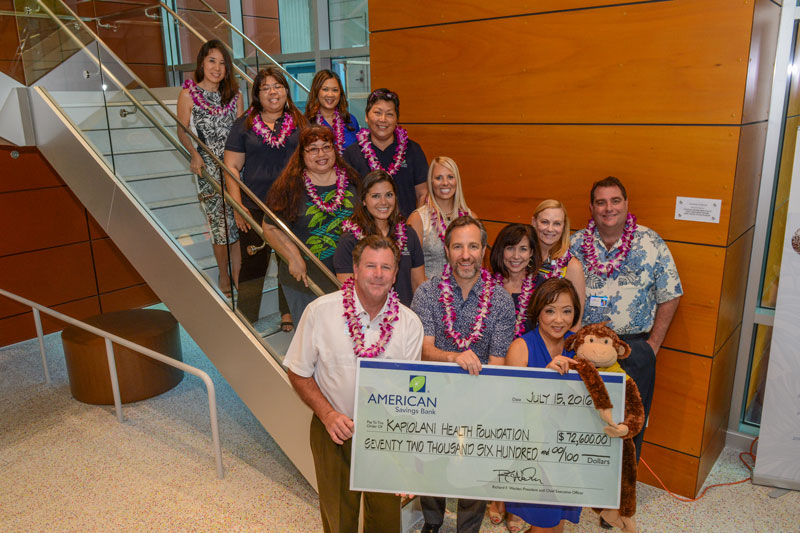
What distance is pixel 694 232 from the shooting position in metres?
3.48

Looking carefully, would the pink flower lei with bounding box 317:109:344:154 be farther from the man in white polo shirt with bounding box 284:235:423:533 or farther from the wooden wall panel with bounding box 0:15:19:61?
the wooden wall panel with bounding box 0:15:19:61

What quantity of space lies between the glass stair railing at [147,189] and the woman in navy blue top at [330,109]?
0.80m

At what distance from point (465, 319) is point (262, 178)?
5.89 feet

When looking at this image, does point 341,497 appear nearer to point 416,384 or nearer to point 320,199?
point 416,384

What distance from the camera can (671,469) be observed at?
3.87 m

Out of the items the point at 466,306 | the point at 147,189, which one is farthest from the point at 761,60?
the point at 147,189

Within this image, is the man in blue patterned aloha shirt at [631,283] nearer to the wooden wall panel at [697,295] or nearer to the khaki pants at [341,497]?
the wooden wall panel at [697,295]

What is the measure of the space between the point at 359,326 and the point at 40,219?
592 centimetres

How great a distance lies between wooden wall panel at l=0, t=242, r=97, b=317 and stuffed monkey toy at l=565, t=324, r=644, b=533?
21.0 feet

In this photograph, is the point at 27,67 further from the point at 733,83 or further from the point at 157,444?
the point at 733,83

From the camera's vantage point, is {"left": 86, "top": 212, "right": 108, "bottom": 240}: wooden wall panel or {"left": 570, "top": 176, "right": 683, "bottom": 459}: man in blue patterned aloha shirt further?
{"left": 86, "top": 212, "right": 108, "bottom": 240}: wooden wall panel

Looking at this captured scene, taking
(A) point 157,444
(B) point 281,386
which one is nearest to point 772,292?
(B) point 281,386

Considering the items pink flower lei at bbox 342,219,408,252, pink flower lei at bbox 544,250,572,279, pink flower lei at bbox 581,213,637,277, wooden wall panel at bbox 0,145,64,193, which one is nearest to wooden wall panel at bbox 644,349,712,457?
pink flower lei at bbox 581,213,637,277

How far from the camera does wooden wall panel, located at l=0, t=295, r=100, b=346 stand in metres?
6.60
